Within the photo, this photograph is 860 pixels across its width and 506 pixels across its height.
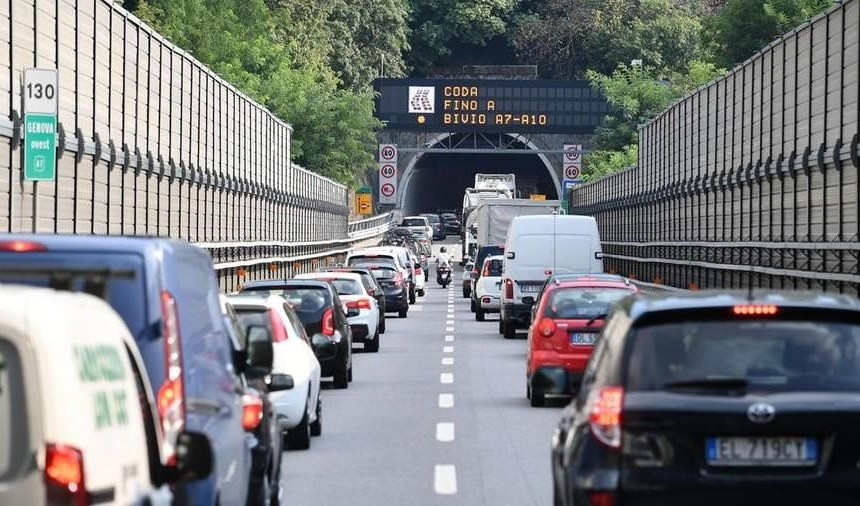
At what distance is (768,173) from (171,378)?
29.8m

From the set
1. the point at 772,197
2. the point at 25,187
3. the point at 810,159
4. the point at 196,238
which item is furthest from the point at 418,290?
the point at 25,187

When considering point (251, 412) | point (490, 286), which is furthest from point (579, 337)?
point (490, 286)

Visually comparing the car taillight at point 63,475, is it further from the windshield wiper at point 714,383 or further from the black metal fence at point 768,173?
the black metal fence at point 768,173

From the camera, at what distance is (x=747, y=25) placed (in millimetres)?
106812

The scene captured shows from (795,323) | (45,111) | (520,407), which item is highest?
(45,111)

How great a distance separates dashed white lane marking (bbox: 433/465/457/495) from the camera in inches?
544

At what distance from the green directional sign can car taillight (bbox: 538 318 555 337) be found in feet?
17.7

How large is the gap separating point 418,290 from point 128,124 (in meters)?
30.6

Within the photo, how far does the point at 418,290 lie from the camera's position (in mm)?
65875

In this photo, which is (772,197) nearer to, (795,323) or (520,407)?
(520,407)

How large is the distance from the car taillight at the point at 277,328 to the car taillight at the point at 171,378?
311 inches

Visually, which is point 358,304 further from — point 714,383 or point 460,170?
point 460,170

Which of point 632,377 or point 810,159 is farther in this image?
point 810,159

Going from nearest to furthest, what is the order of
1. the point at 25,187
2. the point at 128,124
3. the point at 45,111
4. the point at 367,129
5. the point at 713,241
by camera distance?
the point at 45,111
the point at 25,187
the point at 128,124
the point at 713,241
the point at 367,129
